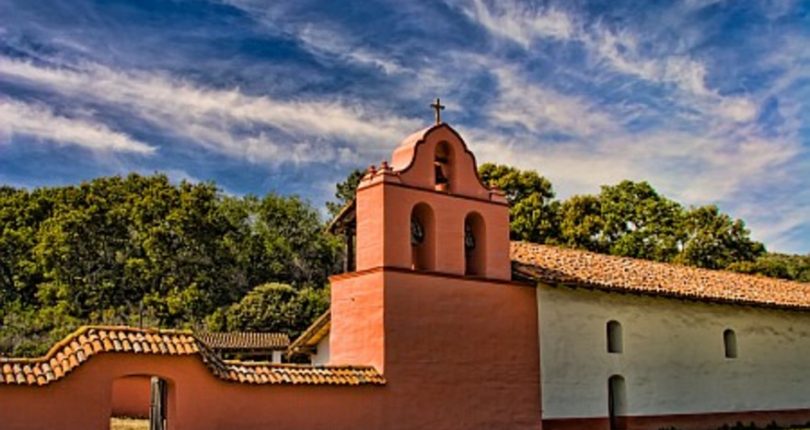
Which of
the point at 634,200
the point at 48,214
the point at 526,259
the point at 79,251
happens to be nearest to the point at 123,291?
the point at 79,251

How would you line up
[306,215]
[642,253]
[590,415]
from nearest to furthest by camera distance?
[590,415] → [642,253] → [306,215]

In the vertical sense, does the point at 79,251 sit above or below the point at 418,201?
above

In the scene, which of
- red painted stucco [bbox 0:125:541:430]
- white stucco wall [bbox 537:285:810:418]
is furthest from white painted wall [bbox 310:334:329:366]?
white stucco wall [bbox 537:285:810:418]

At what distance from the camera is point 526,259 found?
819 inches

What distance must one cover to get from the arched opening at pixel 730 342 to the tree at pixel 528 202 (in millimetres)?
15826

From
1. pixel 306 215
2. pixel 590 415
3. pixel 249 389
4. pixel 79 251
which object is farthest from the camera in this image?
pixel 306 215

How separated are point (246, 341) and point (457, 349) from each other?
2508 cm

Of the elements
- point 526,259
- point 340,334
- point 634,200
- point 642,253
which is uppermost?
point 634,200

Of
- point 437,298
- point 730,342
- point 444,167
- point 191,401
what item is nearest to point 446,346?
point 437,298

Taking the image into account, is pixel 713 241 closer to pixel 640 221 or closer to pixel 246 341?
pixel 640 221

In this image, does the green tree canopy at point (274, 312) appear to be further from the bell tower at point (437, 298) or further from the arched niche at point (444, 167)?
the arched niche at point (444, 167)

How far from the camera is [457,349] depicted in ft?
56.4

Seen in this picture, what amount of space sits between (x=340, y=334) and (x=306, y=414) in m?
2.77

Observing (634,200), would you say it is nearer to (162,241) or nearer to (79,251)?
(162,241)
